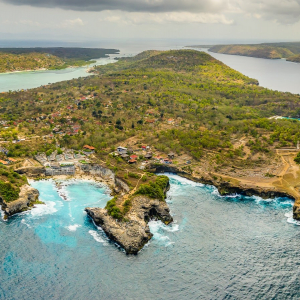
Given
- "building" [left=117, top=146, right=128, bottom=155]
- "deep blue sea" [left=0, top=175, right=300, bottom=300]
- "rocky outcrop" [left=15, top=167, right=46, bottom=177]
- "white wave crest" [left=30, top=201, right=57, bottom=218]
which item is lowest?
"deep blue sea" [left=0, top=175, right=300, bottom=300]

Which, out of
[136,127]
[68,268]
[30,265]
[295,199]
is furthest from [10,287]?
[136,127]

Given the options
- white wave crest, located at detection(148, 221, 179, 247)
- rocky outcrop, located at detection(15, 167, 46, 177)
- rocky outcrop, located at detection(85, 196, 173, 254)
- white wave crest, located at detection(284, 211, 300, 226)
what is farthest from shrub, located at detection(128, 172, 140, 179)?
white wave crest, located at detection(284, 211, 300, 226)

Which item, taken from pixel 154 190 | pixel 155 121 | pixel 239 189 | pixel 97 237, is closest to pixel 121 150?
pixel 154 190

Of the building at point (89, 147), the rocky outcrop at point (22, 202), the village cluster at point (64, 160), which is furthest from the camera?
the building at point (89, 147)

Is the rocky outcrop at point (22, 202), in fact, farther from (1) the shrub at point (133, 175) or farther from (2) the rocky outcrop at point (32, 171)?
(1) the shrub at point (133, 175)

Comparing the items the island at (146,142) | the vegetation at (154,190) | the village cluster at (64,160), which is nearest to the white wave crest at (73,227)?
the island at (146,142)

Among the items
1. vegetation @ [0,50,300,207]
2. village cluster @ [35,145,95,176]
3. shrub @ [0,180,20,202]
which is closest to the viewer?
shrub @ [0,180,20,202]

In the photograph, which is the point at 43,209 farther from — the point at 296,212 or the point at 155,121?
the point at 155,121

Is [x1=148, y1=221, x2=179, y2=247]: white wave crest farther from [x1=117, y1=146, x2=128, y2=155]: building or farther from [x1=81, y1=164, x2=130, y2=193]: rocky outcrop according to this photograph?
[x1=117, y1=146, x2=128, y2=155]: building
